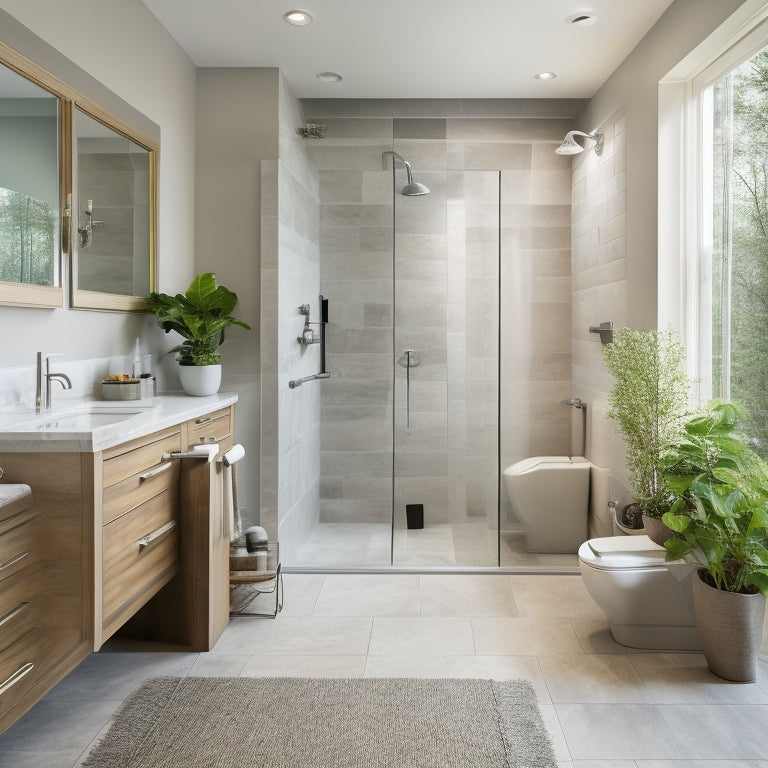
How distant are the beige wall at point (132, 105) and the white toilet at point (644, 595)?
2.10 metres

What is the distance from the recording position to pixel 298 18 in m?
2.92

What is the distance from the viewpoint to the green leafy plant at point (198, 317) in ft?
9.55

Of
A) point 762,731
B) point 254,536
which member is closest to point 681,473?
point 762,731

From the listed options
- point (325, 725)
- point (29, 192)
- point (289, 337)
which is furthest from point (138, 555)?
point (289, 337)

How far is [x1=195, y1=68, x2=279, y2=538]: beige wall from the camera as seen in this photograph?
3.38m

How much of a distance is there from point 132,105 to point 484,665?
104 inches

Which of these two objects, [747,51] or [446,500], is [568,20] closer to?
[747,51]

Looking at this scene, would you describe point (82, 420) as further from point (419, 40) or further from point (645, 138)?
point (645, 138)

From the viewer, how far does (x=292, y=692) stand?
2.20 meters

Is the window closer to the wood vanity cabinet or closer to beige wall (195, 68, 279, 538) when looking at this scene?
beige wall (195, 68, 279, 538)

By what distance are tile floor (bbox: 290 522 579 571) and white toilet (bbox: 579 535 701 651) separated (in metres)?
0.84

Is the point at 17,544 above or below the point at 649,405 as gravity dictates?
below

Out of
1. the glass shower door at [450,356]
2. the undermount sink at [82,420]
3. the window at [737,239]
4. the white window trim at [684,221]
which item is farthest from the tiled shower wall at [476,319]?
the undermount sink at [82,420]

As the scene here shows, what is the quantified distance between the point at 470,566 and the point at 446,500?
358mm
